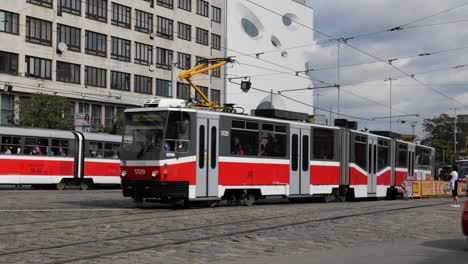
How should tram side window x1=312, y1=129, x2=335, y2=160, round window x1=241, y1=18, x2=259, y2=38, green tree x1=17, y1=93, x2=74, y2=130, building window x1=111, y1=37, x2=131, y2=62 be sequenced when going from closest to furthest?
1. tram side window x1=312, y1=129, x2=335, y2=160
2. green tree x1=17, y1=93, x2=74, y2=130
3. building window x1=111, y1=37, x2=131, y2=62
4. round window x1=241, y1=18, x2=259, y2=38

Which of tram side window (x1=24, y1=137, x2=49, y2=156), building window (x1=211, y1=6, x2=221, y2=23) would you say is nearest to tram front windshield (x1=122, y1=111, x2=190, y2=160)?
tram side window (x1=24, y1=137, x2=49, y2=156)

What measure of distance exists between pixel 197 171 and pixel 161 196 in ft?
4.50

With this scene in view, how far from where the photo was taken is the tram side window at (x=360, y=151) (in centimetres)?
2706

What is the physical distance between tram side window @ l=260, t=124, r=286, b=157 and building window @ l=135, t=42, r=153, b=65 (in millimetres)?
41319

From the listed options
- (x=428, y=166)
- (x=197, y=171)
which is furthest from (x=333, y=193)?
(x=428, y=166)

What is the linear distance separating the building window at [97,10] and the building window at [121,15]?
1.08 m

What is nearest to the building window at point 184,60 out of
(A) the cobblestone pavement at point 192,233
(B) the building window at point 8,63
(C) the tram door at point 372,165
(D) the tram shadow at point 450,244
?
(B) the building window at point 8,63

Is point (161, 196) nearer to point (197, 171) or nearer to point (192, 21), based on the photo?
point (197, 171)

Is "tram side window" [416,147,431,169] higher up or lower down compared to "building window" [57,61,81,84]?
lower down

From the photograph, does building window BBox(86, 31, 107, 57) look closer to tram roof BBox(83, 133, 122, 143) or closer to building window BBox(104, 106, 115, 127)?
building window BBox(104, 106, 115, 127)

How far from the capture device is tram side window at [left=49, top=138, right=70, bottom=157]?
104 ft

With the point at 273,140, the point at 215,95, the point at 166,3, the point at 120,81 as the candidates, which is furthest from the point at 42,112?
the point at 215,95

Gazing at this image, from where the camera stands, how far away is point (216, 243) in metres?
11.0

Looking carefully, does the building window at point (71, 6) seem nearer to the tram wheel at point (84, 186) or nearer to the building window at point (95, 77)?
the building window at point (95, 77)
